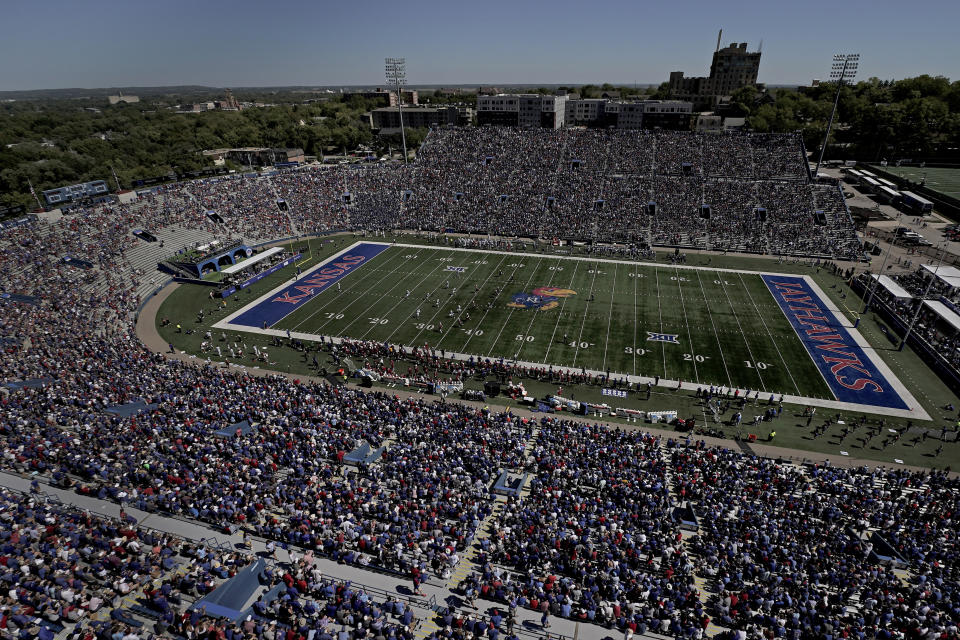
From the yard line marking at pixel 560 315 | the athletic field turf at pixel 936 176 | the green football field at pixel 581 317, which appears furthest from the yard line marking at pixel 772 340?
the athletic field turf at pixel 936 176

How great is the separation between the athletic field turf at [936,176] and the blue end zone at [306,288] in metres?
78.4

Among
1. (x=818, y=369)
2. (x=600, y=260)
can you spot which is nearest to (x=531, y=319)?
(x=600, y=260)

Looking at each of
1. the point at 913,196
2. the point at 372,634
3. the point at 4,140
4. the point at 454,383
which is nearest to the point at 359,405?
the point at 454,383

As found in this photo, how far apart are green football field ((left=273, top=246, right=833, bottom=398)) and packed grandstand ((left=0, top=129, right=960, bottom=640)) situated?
28.6 feet

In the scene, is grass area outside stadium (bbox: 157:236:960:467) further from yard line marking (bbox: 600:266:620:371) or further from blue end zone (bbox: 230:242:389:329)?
blue end zone (bbox: 230:242:389:329)

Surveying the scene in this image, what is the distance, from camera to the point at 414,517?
55.2 feet

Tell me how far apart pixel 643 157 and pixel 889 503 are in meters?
59.7

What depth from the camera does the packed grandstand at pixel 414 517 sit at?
13281mm

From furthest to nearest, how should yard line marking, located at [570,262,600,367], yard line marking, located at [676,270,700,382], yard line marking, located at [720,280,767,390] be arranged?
1. yard line marking, located at [570,262,600,367]
2. yard line marking, located at [676,270,700,382]
3. yard line marking, located at [720,280,767,390]

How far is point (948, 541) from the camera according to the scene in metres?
16.4

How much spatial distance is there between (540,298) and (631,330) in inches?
351

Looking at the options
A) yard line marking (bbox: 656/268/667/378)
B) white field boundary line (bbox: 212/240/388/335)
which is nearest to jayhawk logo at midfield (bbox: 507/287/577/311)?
yard line marking (bbox: 656/268/667/378)

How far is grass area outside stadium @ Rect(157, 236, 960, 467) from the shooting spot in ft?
91.8

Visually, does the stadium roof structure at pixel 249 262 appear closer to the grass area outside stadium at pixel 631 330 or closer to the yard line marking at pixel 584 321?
the grass area outside stadium at pixel 631 330
